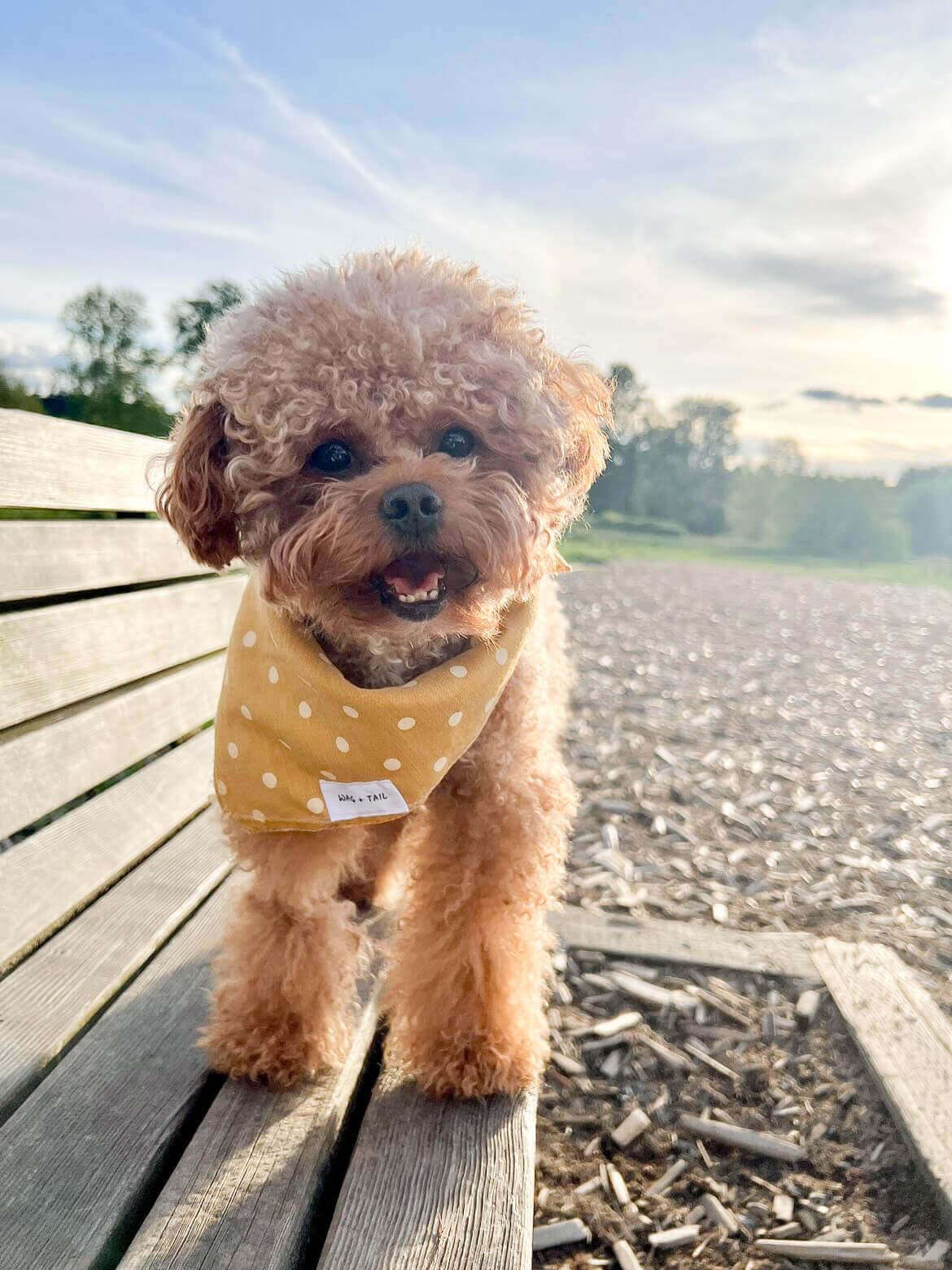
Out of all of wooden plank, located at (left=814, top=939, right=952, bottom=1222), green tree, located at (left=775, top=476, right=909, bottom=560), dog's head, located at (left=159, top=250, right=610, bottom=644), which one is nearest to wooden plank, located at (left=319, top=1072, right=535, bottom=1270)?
wooden plank, located at (left=814, top=939, right=952, bottom=1222)

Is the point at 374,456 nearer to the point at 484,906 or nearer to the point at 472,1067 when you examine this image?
the point at 484,906

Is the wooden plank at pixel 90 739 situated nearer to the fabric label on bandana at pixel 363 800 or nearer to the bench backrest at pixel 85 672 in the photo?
the bench backrest at pixel 85 672

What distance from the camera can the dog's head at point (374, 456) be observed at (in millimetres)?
1680

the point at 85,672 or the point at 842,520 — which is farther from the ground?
the point at 85,672

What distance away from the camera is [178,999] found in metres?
2.05

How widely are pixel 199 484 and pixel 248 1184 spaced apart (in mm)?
1260

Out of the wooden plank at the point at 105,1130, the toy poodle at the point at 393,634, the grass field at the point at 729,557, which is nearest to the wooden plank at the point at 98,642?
the toy poodle at the point at 393,634

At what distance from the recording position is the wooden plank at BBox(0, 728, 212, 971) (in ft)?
6.71

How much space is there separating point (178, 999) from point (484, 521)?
128 centimetres

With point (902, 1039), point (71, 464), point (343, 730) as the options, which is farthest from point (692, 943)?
point (71, 464)

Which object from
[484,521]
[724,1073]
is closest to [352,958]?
[724,1073]

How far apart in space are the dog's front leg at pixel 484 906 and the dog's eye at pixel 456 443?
61cm

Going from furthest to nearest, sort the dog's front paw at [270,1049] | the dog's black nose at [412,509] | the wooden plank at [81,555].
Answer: the wooden plank at [81,555] < the dog's front paw at [270,1049] < the dog's black nose at [412,509]

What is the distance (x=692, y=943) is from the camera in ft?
8.77
